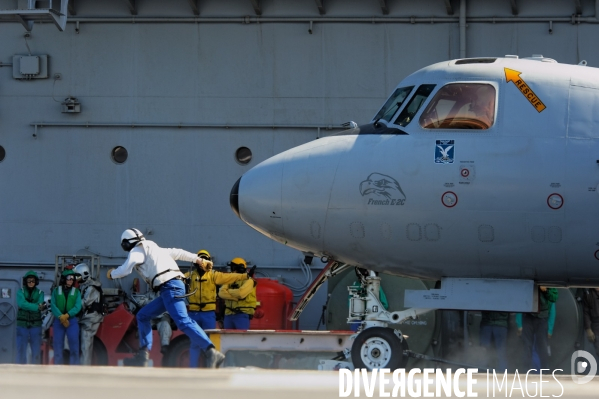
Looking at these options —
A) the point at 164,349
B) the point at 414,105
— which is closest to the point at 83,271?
the point at 164,349

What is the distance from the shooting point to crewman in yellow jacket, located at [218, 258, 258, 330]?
45.7 feet

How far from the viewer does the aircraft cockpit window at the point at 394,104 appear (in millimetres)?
9789

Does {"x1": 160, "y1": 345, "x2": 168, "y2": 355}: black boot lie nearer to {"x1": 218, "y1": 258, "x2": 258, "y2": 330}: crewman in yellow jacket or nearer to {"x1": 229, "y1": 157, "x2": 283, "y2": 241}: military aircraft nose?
{"x1": 218, "y1": 258, "x2": 258, "y2": 330}: crewman in yellow jacket

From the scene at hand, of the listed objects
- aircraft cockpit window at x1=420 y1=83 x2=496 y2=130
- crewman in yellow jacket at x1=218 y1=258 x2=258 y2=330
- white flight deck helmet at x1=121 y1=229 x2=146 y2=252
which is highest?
aircraft cockpit window at x1=420 y1=83 x2=496 y2=130

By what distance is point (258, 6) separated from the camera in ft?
56.4

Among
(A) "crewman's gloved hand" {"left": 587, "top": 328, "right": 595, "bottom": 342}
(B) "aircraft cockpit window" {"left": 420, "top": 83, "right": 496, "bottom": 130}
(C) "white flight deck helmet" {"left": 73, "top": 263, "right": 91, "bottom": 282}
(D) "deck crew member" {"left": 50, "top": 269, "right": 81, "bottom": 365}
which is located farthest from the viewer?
(C) "white flight deck helmet" {"left": 73, "top": 263, "right": 91, "bottom": 282}

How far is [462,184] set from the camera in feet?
29.8

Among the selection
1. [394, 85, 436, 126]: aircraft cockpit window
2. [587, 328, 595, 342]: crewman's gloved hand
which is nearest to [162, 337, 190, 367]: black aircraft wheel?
[394, 85, 436, 126]: aircraft cockpit window

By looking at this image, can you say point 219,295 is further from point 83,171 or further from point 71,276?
point 83,171

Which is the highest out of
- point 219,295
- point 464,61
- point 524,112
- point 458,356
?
point 464,61

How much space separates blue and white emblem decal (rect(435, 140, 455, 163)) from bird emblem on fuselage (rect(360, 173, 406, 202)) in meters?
0.50

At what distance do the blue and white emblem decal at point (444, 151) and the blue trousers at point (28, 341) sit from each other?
28.7 ft

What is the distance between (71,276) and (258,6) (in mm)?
6359

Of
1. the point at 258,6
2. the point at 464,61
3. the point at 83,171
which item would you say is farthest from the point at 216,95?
the point at 464,61
